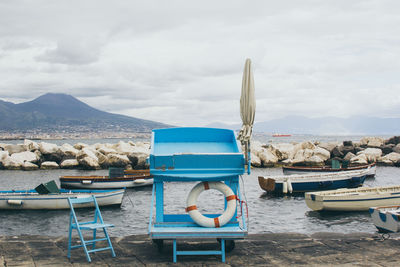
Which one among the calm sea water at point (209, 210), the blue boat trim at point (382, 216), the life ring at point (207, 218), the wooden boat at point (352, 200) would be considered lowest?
the calm sea water at point (209, 210)

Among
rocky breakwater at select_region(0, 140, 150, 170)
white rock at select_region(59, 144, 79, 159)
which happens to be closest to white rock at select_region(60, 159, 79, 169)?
rocky breakwater at select_region(0, 140, 150, 170)

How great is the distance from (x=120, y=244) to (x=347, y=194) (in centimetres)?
1386

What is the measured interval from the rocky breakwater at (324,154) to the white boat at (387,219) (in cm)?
2942

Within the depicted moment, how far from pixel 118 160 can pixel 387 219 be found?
105 ft

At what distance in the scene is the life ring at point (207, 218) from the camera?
7680 millimetres

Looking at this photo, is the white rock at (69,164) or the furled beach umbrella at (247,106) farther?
the white rock at (69,164)

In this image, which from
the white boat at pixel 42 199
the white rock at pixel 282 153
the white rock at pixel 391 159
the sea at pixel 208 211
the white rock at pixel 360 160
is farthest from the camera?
the white rock at pixel 282 153

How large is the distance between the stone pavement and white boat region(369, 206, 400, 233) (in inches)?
77.9

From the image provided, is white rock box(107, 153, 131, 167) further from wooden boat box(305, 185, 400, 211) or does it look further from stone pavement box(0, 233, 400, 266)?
stone pavement box(0, 233, 400, 266)

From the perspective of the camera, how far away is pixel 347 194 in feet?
64.4

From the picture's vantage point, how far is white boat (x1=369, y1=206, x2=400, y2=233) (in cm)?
1109

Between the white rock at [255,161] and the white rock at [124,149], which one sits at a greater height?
the white rock at [124,149]

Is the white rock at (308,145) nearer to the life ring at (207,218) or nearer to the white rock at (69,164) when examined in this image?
the white rock at (69,164)

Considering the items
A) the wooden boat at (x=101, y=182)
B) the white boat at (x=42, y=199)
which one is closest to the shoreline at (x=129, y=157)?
the wooden boat at (x=101, y=182)
